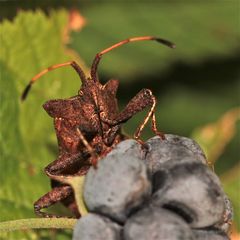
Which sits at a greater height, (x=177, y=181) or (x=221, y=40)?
(x=177, y=181)

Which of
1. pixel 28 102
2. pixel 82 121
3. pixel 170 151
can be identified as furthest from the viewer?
pixel 28 102

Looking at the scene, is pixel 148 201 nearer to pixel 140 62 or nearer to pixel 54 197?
pixel 54 197

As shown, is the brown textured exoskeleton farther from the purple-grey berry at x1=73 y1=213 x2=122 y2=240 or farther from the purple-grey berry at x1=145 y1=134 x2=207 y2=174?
the purple-grey berry at x1=73 y1=213 x2=122 y2=240

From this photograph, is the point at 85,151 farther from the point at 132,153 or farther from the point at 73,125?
the point at 132,153

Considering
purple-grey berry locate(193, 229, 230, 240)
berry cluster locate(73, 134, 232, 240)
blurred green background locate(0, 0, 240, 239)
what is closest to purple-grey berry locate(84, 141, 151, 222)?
berry cluster locate(73, 134, 232, 240)

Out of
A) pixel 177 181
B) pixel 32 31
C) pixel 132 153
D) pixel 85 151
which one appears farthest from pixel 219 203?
pixel 32 31

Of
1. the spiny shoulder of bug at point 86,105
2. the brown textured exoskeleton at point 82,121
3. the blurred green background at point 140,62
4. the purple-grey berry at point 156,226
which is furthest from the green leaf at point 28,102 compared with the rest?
the purple-grey berry at point 156,226

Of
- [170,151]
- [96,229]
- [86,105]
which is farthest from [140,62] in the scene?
[96,229]

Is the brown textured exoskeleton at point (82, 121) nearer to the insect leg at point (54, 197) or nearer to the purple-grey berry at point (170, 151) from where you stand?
the insect leg at point (54, 197)

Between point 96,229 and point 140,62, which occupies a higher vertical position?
point 96,229
